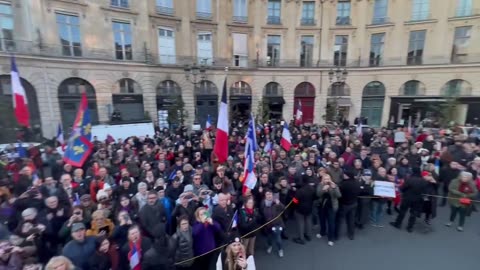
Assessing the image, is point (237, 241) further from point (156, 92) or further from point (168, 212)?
point (156, 92)

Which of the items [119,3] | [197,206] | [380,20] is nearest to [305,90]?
[380,20]

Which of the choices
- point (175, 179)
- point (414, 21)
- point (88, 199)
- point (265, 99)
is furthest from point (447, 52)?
point (88, 199)

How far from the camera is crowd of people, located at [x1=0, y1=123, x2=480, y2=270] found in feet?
13.2

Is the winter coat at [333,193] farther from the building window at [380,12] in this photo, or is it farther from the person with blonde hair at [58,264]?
the building window at [380,12]

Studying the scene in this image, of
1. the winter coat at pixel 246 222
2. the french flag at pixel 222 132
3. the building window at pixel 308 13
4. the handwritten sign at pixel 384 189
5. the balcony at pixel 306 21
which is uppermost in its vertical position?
the building window at pixel 308 13

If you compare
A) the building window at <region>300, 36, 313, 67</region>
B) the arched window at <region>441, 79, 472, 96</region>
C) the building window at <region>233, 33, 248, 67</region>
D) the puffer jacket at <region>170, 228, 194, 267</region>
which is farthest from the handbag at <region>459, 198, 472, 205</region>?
the building window at <region>233, 33, 248, 67</region>

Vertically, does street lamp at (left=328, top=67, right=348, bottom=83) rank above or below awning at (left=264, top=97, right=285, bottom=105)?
above

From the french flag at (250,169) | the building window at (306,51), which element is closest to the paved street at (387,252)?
the french flag at (250,169)

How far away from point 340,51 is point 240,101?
37.0ft

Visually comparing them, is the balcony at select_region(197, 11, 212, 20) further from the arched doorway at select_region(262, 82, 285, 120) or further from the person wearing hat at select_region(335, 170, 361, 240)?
the person wearing hat at select_region(335, 170, 361, 240)

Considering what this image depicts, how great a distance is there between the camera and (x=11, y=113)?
40.8ft

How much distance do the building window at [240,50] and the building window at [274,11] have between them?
320 centimetres

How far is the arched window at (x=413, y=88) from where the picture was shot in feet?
78.4

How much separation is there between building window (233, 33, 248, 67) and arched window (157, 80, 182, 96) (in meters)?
6.26
